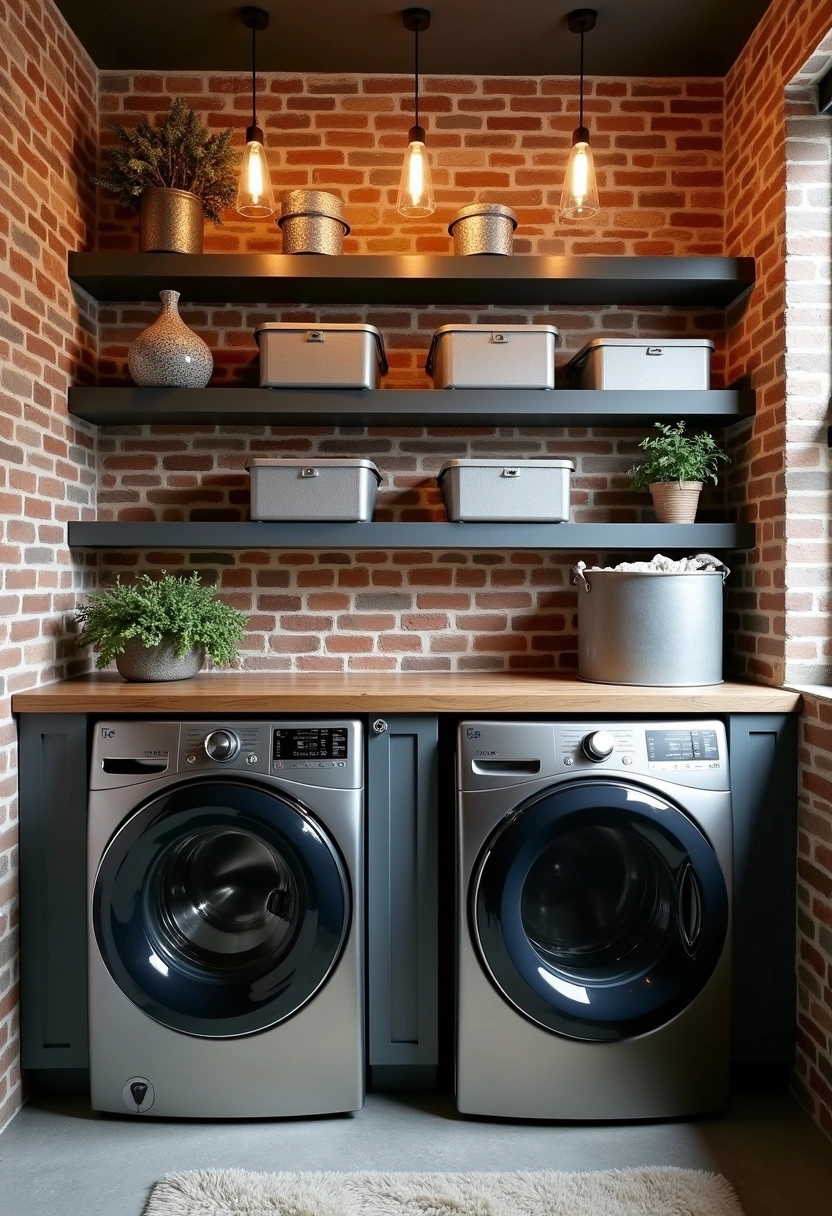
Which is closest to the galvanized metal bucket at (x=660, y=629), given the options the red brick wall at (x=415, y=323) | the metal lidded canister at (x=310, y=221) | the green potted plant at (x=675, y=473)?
the green potted plant at (x=675, y=473)

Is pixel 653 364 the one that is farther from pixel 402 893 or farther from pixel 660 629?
pixel 402 893

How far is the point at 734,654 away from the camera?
2.67 m

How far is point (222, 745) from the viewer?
6.79ft

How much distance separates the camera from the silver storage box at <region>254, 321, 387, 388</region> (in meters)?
2.43

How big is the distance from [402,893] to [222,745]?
0.59 metres

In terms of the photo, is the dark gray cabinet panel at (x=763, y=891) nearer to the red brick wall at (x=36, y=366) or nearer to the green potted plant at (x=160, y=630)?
the green potted plant at (x=160, y=630)

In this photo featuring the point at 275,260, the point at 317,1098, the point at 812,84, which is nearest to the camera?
the point at 317,1098

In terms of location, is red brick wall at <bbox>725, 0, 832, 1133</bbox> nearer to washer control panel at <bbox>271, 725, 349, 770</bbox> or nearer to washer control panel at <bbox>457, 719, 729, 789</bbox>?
washer control panel at <bbox>457, 719, 729, 789</bbox>

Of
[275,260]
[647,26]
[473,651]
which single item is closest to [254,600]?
[473,651]

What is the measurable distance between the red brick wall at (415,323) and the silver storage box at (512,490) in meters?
0.36

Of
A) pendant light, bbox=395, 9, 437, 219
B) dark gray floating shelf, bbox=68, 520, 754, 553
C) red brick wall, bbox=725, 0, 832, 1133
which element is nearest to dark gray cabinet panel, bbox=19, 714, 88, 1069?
dark gray floating shelf, bbox=68, 520, 754, 553

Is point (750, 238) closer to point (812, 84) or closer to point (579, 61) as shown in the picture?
point (812, 84)

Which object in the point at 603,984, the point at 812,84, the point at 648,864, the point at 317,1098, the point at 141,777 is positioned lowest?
the point at 317,1098

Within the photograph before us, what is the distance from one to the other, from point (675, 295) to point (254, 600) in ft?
5.41
